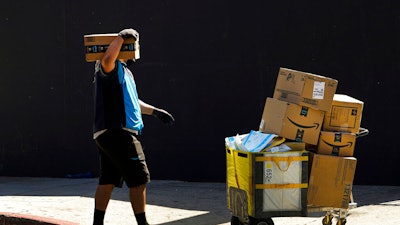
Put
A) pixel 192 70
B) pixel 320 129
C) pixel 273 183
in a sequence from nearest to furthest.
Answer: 1. pixel 273 183
2. pixel 320 129
3. pixel 192 70

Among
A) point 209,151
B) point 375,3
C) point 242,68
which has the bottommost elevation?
point 209,151

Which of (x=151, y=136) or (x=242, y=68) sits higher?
(x=242, y=68)

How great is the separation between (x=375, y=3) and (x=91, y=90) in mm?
4146

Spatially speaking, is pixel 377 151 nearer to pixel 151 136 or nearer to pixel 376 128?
pixel 376 128

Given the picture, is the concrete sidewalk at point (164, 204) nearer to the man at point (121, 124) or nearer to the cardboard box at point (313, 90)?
the man at point (121, 124)

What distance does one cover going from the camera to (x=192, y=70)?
36.0 feet

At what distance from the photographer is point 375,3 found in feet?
32.8

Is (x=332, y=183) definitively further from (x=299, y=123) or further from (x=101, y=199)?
(x=101, y=199)

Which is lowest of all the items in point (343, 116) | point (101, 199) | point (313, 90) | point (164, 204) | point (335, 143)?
point (164, 204)

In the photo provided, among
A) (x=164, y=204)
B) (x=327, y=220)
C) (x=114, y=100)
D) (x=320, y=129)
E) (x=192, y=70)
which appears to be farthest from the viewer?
(x=192, y=70)

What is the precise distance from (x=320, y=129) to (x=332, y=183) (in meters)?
0.48

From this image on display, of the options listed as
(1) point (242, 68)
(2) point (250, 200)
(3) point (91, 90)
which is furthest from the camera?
(3) point (91, 90)

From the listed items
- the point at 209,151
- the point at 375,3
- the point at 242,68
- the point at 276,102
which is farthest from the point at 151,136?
the point at 276,102

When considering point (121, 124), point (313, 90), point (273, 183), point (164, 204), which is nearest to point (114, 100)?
point (121, 124)
